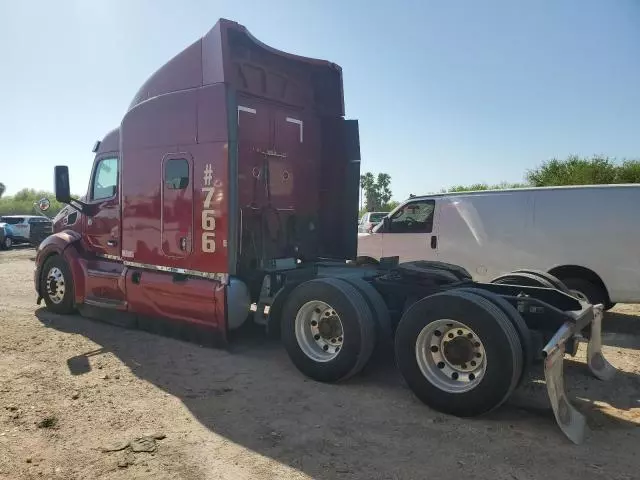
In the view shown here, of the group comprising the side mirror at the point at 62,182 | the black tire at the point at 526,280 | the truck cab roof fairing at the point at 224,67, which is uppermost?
the truck cab roof fairing at the point at 224,67

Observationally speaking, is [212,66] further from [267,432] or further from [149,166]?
[267,432]

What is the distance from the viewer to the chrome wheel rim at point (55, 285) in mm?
7895

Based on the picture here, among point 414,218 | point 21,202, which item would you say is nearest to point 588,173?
point 414,218

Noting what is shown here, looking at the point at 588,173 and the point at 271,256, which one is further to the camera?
the point at 588,173

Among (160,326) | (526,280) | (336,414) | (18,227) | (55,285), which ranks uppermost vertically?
(18,227)

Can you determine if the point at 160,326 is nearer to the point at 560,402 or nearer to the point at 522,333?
the point at 522,333

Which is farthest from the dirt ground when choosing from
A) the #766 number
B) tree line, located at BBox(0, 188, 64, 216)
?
tree line, located at BBox(0, 188, 64, 216)

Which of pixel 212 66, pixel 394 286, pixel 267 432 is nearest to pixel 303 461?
pixel 267 432

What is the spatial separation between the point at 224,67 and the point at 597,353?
5.04 m

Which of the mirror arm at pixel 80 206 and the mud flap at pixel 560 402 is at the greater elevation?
the mirror arm at pixel 80 206

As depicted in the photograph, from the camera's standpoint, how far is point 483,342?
3.93 metres

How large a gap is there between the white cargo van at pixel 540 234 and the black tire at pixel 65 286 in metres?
4.77

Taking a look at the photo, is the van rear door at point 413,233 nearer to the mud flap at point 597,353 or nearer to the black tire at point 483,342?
the mud flap at point 597,353

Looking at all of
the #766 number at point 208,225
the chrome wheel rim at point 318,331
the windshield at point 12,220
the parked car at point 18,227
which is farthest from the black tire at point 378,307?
the windshield at point 12,220
